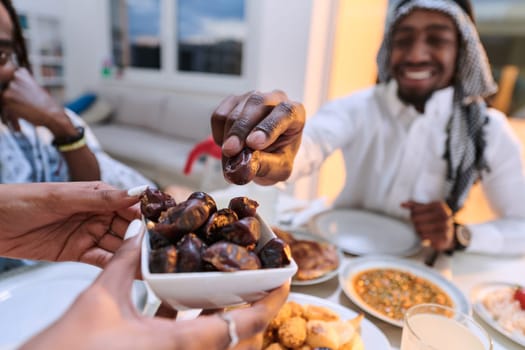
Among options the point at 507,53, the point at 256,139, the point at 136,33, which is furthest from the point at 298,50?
the point at 136,33

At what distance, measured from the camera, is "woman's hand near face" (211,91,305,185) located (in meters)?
0.67

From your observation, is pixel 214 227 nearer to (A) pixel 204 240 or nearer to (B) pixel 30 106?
(A) pixel 204 240

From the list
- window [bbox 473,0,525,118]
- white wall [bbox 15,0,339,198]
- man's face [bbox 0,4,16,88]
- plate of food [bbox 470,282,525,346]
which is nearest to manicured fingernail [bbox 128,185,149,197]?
plate of food [bbox 470,282,525,346]

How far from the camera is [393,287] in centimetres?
88

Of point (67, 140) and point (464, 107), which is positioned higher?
point (464, 107)

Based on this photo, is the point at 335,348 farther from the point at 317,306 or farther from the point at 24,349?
the point at 24,349

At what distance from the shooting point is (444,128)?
56.4 inches

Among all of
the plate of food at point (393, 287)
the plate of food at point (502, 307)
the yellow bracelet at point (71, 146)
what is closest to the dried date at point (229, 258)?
the plate of food at point (393, 287)

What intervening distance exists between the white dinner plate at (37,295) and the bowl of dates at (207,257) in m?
0.29

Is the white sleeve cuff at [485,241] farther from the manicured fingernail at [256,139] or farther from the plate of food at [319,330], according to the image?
the manicured fingernail at [256,139]

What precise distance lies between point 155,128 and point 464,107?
3.94 metres

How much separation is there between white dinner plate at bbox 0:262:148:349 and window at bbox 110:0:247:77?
3695 millimetres

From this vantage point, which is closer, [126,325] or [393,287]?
[126,325]

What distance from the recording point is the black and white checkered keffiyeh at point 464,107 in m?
1.30
